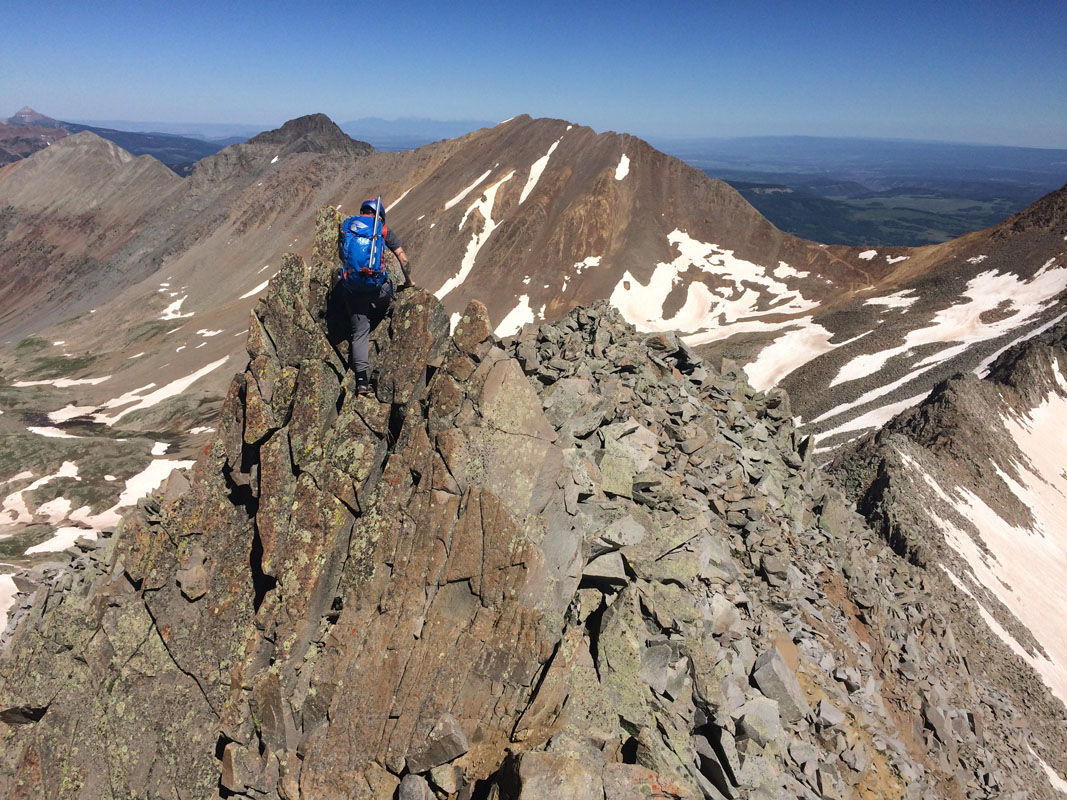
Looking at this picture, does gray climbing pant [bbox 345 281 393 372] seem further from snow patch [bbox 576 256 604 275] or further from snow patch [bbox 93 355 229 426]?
snow patch [bbox 93 355 229 426]

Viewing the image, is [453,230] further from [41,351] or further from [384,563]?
[384,563]

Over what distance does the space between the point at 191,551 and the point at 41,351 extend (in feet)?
523

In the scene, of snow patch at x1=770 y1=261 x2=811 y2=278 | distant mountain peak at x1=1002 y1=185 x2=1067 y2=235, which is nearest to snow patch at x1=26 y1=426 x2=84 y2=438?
snow patch at x1=770 y1=261 x2=811 y2=278

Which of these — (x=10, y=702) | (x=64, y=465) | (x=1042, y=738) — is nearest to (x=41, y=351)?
(x=64, y=465)

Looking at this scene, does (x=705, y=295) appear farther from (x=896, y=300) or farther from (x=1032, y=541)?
(x=1032, y=541)

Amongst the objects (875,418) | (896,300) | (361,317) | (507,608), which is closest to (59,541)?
(361,317)

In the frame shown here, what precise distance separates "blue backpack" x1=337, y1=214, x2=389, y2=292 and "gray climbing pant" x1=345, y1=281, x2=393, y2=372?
0.44m

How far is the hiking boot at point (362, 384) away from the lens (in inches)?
510

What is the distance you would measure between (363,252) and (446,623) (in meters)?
7.76

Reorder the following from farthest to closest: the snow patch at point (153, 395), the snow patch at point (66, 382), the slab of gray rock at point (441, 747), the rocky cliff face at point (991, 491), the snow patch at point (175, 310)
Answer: the snow patch at point (175, 310)
the snow patch at point (66, 382)
the snow patch at point (153, 395)
the rocky cliff face at point (991, 491)
the slab of gray rock at point (441, 747)

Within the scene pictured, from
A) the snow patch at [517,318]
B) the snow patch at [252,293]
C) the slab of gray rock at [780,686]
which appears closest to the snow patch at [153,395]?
the snow patch at [252,293]

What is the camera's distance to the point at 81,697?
13859 mm

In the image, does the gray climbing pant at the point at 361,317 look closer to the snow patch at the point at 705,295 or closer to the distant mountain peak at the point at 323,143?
the snow patch at the point at 705,295

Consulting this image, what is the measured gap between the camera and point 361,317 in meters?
13.0
